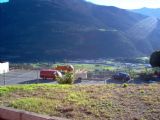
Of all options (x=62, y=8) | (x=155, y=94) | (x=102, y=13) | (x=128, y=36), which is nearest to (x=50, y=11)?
(x=62, y=8)

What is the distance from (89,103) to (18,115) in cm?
128

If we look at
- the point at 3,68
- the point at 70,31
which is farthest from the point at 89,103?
the point at 70,31

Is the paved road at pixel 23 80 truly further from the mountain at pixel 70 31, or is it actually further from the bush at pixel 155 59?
the mountain at pixel 70 31

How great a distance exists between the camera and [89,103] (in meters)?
5.86

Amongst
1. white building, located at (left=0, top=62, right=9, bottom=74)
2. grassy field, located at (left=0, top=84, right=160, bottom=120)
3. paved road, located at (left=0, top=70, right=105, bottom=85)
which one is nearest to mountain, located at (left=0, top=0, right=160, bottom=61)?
white building, located at (left=0, top=62, right=9, bottom=74)

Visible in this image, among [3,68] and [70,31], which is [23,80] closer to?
[3,68]

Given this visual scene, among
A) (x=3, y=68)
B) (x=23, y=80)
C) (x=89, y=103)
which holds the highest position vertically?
(x=3, y=68)

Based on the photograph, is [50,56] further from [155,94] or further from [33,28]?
[155,94]

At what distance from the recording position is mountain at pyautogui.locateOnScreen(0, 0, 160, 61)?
337ft

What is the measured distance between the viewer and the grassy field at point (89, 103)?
519 cm

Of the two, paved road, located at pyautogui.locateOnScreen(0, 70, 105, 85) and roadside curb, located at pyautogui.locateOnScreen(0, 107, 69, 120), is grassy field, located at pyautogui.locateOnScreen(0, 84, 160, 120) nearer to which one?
roadside curb, located at pyautogui.locateOnScreen(0, 107, 69, 120)

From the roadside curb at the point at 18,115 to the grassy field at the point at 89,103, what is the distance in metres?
0.29

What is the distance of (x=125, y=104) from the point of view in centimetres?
572

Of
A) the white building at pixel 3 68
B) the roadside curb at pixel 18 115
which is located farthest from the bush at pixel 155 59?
the roadside curb at pixel 18 115
